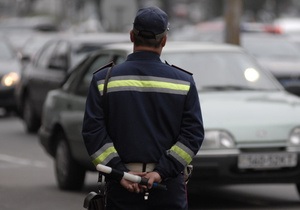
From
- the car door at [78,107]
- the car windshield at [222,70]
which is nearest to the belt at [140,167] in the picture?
the car door at [78,107]

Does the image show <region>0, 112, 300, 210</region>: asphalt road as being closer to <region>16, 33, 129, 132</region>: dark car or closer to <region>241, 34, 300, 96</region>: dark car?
<region>16, 33, 129, 132</region>: dark car

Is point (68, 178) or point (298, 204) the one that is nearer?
point (298, 204)

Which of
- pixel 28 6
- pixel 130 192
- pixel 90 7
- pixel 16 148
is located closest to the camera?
pixel 130 192

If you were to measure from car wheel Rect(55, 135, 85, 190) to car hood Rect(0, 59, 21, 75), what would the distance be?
1104 centimetres

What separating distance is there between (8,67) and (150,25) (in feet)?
57.5

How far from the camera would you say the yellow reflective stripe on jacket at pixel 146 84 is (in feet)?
19.8

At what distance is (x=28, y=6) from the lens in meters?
91.1

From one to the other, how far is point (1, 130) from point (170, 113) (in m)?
15.7

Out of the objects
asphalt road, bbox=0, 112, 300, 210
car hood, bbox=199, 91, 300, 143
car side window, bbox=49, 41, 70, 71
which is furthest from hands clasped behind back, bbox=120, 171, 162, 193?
car side window, bbox=49, 41, 70, 71

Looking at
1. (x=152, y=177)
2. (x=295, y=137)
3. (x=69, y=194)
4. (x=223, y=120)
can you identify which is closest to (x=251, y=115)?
(x=223, y=120)

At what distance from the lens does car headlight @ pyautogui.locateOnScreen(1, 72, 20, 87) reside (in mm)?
23203

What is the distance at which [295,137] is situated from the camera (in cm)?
1060

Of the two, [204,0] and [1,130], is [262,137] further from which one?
[204,0]

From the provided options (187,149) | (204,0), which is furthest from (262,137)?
(204,0)
